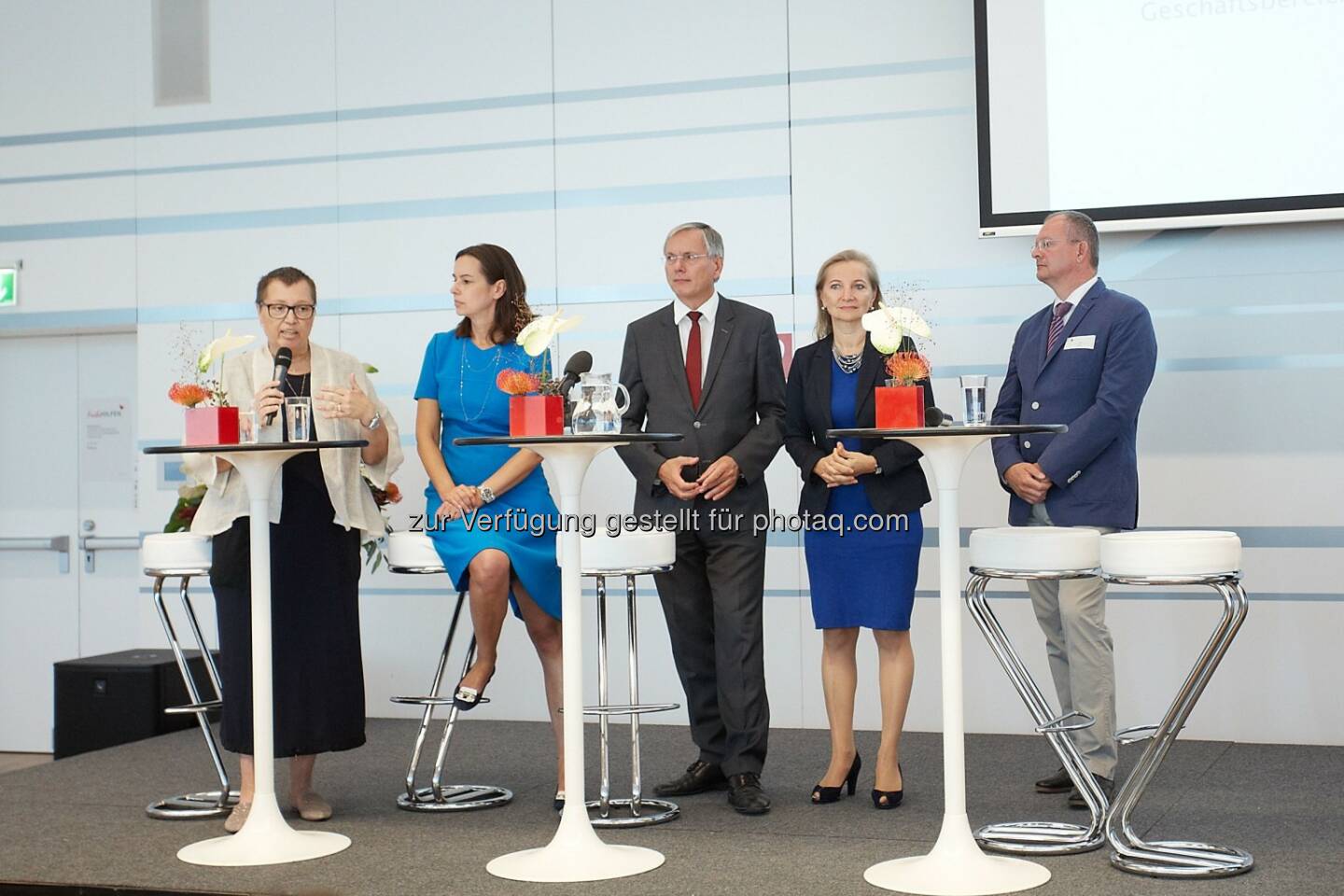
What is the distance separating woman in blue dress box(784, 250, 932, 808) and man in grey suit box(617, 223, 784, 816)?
0.16 meters

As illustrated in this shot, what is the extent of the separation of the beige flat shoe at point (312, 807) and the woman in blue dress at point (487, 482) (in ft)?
1.92

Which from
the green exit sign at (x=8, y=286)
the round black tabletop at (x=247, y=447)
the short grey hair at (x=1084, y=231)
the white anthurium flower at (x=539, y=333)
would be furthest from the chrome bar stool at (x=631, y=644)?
the green exit sign at (x=8, y=286)

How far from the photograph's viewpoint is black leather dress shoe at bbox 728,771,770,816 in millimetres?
4172

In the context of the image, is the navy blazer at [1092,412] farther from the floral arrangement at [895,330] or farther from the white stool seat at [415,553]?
the white stool seat at [415,553]

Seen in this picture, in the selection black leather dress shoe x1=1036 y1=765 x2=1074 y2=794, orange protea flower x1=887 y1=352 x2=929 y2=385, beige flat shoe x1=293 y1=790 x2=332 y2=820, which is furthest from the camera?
black leather dress shoe x1=1036 y1=765 x2=1074 y2=794

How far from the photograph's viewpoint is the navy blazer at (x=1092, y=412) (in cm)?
429

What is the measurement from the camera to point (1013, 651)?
3721mm

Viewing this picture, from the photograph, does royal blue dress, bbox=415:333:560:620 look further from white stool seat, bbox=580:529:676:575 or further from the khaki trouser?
the khaki trouser

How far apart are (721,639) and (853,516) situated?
0.58 m

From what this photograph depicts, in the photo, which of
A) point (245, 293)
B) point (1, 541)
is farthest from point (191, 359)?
point (1, 541)

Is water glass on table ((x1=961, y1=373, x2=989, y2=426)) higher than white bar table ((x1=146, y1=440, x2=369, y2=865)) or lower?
higher

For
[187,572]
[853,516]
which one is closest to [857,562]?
[853,516]

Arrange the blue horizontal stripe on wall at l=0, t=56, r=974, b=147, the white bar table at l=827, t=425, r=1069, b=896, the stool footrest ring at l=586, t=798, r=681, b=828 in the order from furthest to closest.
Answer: the blue horizontal stripe on wall at l=0, t=56, r=974, b=147 → the stool footrest ring at l=586, t=798, r=681, b=828 → the white bar table at l=827, t=425, r=1069, b=896

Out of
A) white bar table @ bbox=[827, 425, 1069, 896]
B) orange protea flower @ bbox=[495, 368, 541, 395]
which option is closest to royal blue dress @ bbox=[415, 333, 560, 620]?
orange protea flower @ bbox=[495, 368, 541, 395]
